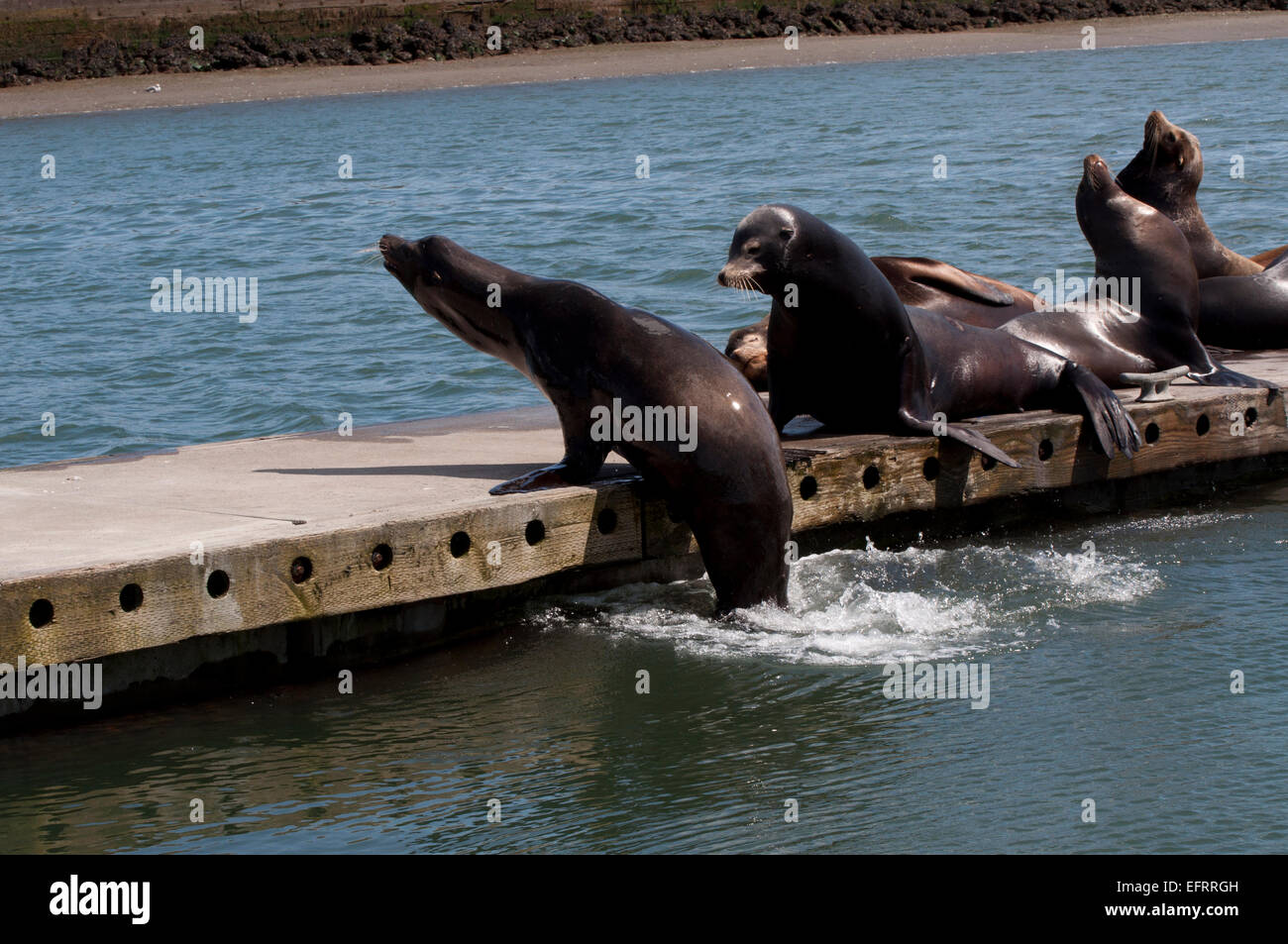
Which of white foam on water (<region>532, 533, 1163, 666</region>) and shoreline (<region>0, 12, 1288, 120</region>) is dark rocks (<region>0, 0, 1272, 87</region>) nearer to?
shoreline (<region>0, 12, 1288, 120</region>)

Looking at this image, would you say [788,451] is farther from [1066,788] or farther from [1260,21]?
[1260,21]

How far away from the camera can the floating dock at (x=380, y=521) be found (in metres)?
5.74

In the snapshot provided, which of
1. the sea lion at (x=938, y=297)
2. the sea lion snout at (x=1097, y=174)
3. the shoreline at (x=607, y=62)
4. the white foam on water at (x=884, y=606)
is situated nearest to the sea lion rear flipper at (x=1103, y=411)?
the white foam on water at (x=884, y=606)

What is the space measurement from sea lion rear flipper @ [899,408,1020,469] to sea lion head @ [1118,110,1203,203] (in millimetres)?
3185

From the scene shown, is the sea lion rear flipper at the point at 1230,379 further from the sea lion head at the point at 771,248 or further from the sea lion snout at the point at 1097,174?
the sea lion head at the point at 771,248

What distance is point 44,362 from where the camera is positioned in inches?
596

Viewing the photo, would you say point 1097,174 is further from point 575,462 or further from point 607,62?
point 607,62

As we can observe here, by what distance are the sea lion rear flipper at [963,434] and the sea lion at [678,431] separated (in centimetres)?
110

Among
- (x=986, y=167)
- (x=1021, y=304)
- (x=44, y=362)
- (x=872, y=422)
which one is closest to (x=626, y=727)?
(x=872, y=422)

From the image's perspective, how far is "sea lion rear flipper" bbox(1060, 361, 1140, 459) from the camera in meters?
8.09

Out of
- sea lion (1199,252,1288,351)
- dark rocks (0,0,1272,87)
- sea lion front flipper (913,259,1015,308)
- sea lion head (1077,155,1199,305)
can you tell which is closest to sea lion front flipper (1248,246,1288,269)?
sea lion (1199,252,1288,351)

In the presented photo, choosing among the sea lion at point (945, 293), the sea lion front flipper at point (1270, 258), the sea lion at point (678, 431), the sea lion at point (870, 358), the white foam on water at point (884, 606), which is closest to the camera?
the white foam on water at point (884, 606)

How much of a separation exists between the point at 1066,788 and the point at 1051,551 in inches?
96.9

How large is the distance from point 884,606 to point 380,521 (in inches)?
74.6
